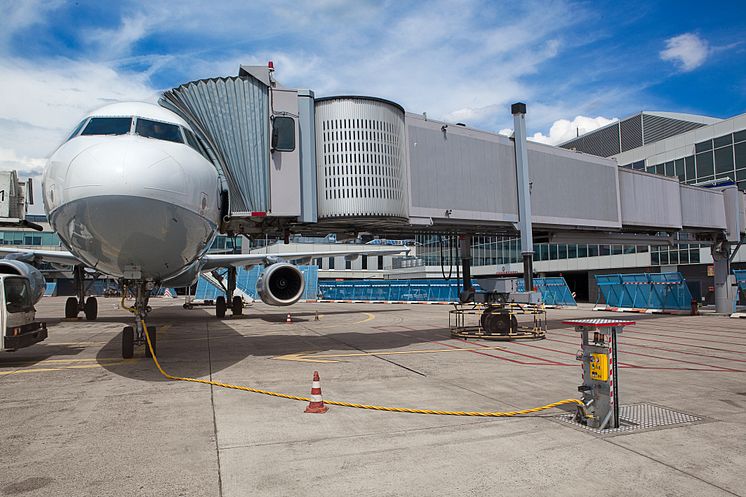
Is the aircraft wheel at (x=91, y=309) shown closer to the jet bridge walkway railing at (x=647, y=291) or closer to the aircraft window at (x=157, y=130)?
the aircraft window at (x=157, y=130)

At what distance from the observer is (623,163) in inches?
1820

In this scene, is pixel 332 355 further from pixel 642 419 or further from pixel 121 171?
pixel 642 419

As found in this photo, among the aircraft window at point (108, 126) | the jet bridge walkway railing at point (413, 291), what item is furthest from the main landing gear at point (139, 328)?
the jet bridge walkway railing at point (413, 291)

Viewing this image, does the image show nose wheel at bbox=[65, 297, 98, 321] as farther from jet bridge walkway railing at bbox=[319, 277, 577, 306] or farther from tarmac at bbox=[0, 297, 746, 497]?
jet bridge walkway railing at bbox=[319, 277, 577, 306]

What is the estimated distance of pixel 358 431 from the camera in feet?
19.6

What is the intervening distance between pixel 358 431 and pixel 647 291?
28.7 meters

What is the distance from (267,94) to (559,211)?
9306 millimetres

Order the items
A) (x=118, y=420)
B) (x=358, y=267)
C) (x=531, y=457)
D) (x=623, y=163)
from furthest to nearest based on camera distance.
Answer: (x=358, y=267)
(x=623, y=163)
(x=118, y=420)
(x=531, y=457)

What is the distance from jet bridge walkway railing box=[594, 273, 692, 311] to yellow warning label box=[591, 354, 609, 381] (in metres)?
24.7

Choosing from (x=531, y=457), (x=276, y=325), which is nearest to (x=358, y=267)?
(x=276, y=325)

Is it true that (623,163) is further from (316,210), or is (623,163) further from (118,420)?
(118,420)

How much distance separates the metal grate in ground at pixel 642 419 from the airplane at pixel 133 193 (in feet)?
20.6

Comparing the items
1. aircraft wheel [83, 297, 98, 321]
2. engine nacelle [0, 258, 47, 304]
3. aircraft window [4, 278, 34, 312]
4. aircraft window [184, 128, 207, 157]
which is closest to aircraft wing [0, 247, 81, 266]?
engine nacelle [0, 258, 47, 304]

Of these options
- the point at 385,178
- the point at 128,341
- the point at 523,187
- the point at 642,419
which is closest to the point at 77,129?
the point at 128,341
